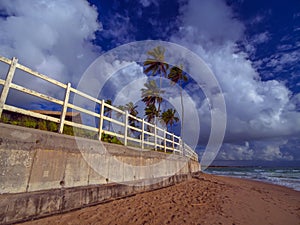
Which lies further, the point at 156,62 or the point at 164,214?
the point at 156,62

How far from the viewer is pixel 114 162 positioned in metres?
4.70

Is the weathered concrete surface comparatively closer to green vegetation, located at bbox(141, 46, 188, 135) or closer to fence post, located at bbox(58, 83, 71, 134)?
fence post, located at bbox(58, 83, 71, 134)

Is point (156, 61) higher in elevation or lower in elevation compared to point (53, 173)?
higher

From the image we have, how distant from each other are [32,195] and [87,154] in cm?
130

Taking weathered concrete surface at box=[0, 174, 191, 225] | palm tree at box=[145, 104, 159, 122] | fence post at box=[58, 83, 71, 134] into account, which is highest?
palm tree at box=[145, 104, 159, 122]

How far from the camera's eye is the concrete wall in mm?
2547

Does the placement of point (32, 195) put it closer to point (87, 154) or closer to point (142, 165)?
point (87, 154)

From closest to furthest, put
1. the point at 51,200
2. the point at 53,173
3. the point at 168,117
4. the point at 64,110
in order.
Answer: the point at 51,200, the point at 53,173, the point at 64,110, the point at 168,117

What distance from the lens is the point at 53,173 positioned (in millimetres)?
3123

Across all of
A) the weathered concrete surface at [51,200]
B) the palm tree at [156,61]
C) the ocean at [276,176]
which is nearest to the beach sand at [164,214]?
the weathered concrete surface at [51,200]

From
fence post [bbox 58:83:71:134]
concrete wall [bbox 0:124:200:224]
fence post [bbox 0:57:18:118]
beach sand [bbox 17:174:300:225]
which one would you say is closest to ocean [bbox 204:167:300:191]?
beach sand [bbox 17:174:300:225]

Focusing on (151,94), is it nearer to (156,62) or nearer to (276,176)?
(156,62)

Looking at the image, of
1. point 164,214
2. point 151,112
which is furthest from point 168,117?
point 164,214

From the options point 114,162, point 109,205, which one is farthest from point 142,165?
point 109,205
